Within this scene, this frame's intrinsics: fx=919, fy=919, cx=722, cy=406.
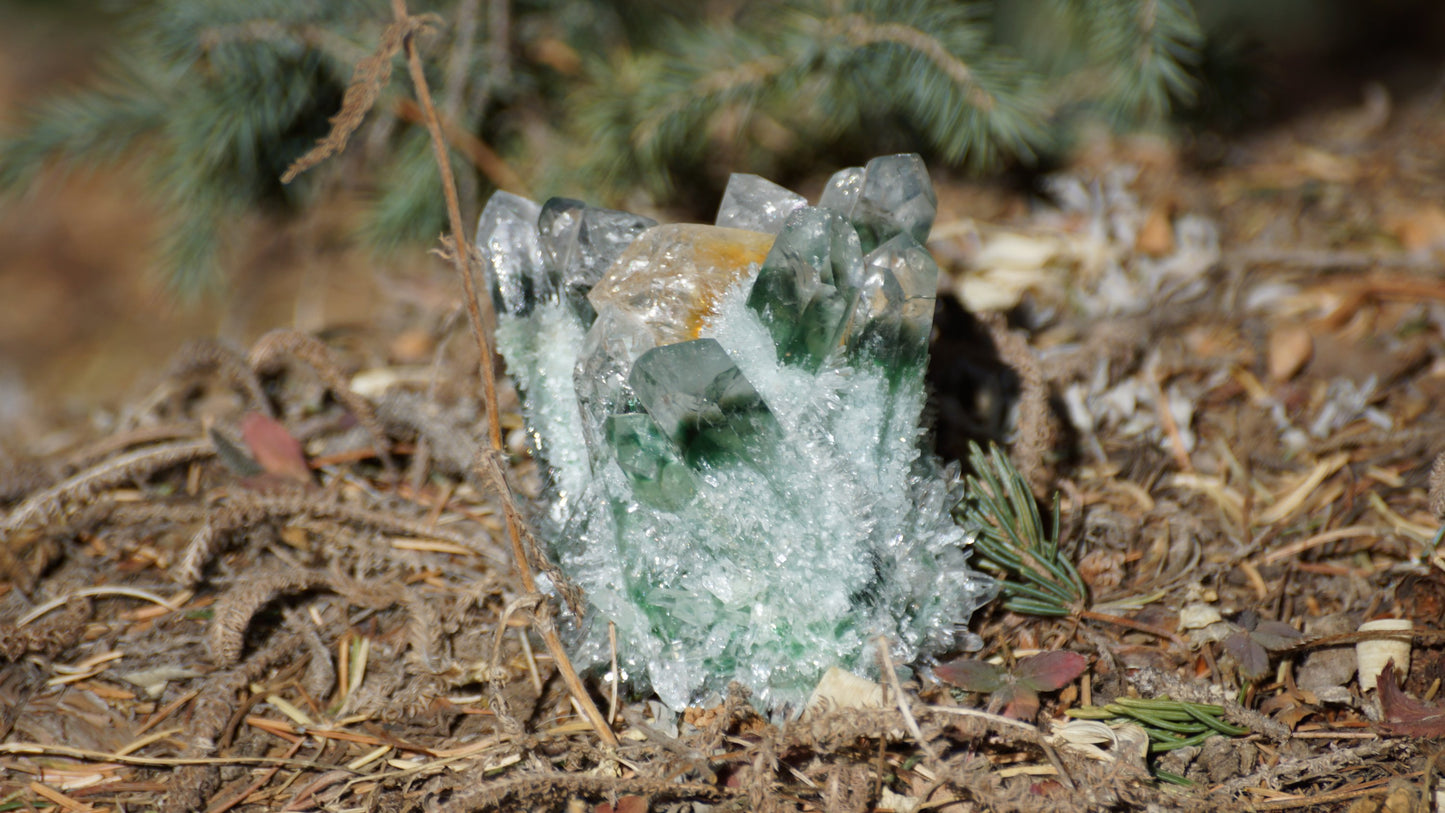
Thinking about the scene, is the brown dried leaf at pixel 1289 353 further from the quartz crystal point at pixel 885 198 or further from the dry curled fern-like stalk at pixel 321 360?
the dry curled fern-like stalk at pixel 321 360

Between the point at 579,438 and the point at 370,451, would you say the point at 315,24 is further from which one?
the point at 579,438

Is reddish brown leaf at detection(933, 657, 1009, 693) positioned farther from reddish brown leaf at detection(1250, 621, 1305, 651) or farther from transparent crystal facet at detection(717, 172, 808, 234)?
transparent crystal facet at detection(717, 172, 808, 234)

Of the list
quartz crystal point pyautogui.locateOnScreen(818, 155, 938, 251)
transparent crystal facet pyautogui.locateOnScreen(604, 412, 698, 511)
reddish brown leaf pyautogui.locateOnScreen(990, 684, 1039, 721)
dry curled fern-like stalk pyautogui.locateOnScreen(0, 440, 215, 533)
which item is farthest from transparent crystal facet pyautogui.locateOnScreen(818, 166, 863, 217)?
dry curled fern-like stalk pyautogui.locateOnScreen(0, 440, 215, 533)

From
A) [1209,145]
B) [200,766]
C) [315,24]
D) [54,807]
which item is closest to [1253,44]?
[1209,145]

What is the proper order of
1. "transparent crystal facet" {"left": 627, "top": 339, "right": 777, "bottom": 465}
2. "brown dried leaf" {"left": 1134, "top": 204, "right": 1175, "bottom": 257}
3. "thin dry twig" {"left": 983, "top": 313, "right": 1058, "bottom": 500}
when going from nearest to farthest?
"transparent crystal facet" {"left": 627, "top": 339, "right": 777, "bottom": 465} → "thin dry twig" {"left": 983, "top": 313, "right": 1058, "bottom": 500} → "brown dried leaf" {"left": 1134, "top": 204, "right": 1175, "bottom": 257}

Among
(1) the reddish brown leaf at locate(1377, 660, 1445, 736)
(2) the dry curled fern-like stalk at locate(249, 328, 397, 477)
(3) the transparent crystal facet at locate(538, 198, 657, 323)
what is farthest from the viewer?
(2) the dry curled fern-like stalk at locate(249, 328, 397, 477)

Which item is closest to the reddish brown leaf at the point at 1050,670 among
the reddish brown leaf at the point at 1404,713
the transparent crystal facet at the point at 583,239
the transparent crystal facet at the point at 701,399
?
the reddish brown leaf at the point at 1404,713

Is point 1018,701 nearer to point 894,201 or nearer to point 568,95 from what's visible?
point 894,201

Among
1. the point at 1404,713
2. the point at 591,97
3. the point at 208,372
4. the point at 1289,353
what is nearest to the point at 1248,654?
the point at 1404,713
